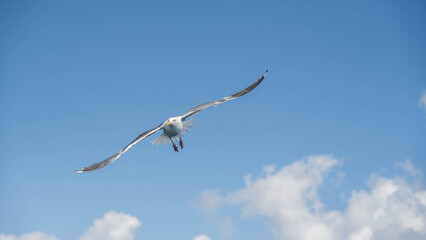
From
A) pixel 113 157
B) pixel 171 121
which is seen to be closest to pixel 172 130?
pixel 171 121

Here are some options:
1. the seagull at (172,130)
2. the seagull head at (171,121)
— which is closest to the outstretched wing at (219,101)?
the seagull at (172,130)

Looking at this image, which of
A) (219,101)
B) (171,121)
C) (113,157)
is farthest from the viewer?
(219,101)

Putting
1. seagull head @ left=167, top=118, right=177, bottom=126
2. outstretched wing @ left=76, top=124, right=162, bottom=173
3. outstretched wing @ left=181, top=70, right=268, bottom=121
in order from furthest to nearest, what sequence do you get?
outstretched wing @ left=181, top=70, right=268, bottom=121 < seagull head @ left=167, top=118, right=177, bottom=126 < outstretched wing @ left=76, top=124, right=162, bottom=173

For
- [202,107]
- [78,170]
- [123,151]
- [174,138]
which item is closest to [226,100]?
[202,107]

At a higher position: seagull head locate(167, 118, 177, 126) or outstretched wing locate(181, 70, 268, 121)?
outstretched wing locate(181, 70, 268, 121)

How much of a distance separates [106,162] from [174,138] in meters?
7.75

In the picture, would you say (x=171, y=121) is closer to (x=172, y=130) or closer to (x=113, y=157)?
(x=172, y=130)

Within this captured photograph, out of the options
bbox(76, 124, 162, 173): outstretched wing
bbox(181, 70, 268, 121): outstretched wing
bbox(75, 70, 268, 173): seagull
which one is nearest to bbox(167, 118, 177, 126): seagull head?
bbox(75, 70, 268, 173): seagull

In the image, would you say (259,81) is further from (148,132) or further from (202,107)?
(148,132)

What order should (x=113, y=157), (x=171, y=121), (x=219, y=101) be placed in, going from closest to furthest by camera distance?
1. (x=113, y=157)
2. (x=171, y=121)
3. (x=219, y=101)

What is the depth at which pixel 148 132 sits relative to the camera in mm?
Result: 36031

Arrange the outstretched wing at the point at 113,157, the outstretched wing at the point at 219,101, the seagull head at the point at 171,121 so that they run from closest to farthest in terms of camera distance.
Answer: the outstretched wing at the point at 113,157 < the seagull head at the point at 171,121 < the outstretched wing at the point at 219,101

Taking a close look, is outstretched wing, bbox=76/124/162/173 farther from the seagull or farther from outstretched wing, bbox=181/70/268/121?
outstretched wing, bbox=181/70/268/121

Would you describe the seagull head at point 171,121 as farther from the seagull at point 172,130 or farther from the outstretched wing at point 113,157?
the outstretched wing at point 113,157
